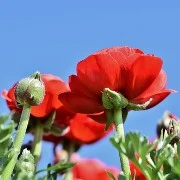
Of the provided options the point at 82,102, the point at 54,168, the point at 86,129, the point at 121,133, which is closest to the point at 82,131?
the point at 86,129

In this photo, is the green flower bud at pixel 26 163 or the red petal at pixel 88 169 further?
the red petal at pixel 88 169

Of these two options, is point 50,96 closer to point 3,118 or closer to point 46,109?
point 46,109

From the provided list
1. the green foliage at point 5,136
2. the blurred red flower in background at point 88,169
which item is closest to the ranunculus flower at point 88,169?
the blurred red flower in background at point 88,169

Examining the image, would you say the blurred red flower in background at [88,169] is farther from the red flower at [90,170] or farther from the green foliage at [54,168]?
the green foliage at [54,168]

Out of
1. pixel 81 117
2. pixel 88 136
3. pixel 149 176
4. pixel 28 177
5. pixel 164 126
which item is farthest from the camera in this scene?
pixel 88 136

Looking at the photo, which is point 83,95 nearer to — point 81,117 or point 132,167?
point 132,167

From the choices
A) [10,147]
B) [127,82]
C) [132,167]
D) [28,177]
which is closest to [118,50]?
[127,82]
